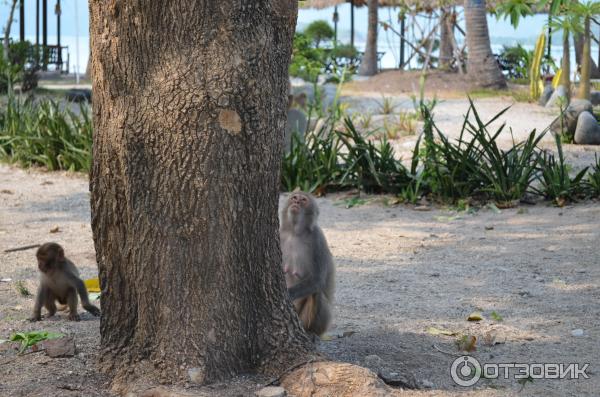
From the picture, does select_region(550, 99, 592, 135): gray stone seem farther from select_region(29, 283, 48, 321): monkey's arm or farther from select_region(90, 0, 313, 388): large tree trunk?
select_region(90, 0, 313, 388): large tree trunk

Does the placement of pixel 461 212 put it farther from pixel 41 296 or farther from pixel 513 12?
pixel 41 296

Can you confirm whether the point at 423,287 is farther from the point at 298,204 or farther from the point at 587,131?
the point at 587,131

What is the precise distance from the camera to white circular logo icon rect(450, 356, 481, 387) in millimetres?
3949

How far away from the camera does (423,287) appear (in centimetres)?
591

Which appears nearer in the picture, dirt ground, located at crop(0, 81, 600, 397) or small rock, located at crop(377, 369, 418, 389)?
small rock, located at crop(377, 369, 418, 389)

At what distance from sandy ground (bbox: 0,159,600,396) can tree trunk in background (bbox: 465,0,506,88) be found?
39.0ft

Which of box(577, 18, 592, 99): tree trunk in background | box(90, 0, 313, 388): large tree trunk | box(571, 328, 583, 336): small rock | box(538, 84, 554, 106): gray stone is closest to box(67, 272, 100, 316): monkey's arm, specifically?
box(90, 0, 313, 388): large tree trunk

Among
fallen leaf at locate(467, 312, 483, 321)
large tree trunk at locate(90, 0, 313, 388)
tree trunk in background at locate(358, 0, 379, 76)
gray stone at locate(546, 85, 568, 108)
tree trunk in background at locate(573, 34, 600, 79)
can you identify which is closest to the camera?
large tree trunk at locate(90, 0, 313, 388)

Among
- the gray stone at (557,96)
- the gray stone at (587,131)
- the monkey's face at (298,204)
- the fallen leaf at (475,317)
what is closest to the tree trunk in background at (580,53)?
the gray stone at (557,96)

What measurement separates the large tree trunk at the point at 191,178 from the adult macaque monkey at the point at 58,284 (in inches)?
64.6

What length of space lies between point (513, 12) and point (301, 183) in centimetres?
316

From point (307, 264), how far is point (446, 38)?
2324 centimetres

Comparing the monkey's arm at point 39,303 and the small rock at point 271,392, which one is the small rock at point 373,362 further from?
the monkey's arm at point 39,303

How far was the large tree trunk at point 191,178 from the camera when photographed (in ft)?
11.2
